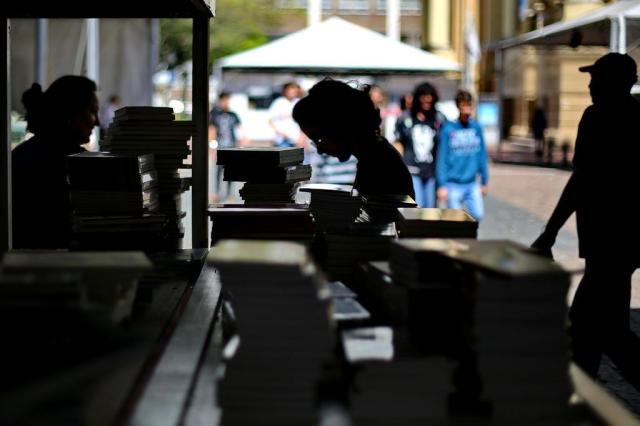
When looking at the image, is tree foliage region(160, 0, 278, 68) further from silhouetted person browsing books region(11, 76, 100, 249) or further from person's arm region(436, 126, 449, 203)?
silhouetted person browsing books region(11, 76, 100, 249)

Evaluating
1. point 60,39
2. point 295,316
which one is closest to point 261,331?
point 295,316

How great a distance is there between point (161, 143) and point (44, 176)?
678mm

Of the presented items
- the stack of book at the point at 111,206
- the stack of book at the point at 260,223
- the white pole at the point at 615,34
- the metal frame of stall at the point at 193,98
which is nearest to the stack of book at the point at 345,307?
the stack of book at the point at 260,223

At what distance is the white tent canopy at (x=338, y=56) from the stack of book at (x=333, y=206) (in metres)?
12.1

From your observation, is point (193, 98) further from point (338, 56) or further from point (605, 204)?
point (338, 56)

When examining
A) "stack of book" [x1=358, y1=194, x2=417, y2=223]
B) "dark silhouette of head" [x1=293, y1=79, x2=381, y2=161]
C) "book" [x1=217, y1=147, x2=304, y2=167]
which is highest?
"dark silhouette of head" [x1=293, y1=79, x2=381, y2=161]

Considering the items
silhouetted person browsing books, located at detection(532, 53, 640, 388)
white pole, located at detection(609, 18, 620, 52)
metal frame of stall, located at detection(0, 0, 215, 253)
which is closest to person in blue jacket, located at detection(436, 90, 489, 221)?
white pole, located at detection(609, 18, 620, 52)

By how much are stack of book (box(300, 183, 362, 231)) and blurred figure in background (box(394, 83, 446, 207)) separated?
320 inches

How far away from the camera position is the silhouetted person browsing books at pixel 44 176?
5.70 metres

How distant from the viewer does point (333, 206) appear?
5.11 metres

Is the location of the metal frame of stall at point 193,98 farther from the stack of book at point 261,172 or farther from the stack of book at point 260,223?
the stack of book at point 260,223

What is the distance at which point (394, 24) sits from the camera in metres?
57.1

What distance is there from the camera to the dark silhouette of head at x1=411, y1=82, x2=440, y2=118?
13180 millimetres

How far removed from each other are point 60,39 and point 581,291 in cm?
1499
